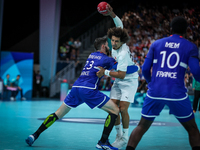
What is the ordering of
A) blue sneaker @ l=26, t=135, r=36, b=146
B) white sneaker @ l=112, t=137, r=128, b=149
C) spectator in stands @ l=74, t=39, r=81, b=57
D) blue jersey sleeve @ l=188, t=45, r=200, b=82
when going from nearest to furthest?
blue jersey sleeve @ l=188, t=45, r=200, b=82 < blue sneaker @ l=26, t=135, r=36, b=146 < white sneaker @ l=112, t=137, r=128, b=149 < spectator in stands @ l=74, t=39, r=81, b=57

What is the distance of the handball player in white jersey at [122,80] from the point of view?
16.2 ft

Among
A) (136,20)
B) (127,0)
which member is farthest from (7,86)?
(127,0)

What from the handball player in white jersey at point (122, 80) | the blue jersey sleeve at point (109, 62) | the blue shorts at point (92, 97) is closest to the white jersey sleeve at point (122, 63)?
the handball player in white jersey at point (122, 80)

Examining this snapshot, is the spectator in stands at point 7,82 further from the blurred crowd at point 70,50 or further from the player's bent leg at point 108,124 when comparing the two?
the player's bent leg at point 108,124

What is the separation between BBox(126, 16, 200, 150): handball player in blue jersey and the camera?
3475mm

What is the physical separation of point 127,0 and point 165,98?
21.8m

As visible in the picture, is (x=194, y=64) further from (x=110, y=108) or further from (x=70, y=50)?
(x=70, y=50)

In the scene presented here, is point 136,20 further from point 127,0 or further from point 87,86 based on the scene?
point 87,86

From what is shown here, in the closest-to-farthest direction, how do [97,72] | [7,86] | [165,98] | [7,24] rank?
[165,98], [97,72], [7,86], [7,24]

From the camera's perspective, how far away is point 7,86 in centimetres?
1870

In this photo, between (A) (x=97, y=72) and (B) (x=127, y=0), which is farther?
(B) (x=127, y=0)

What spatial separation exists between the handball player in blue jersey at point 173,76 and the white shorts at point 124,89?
1.70 meters

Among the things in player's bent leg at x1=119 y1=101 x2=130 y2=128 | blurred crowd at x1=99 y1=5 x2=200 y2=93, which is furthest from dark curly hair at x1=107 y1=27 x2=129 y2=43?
blurred crowd at x1=99 y1=5 x2=200 y2=93

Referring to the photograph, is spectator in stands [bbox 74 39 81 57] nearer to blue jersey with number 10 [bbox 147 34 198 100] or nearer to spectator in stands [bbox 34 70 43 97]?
spectator in stands [bbox 34 70 43 97]
